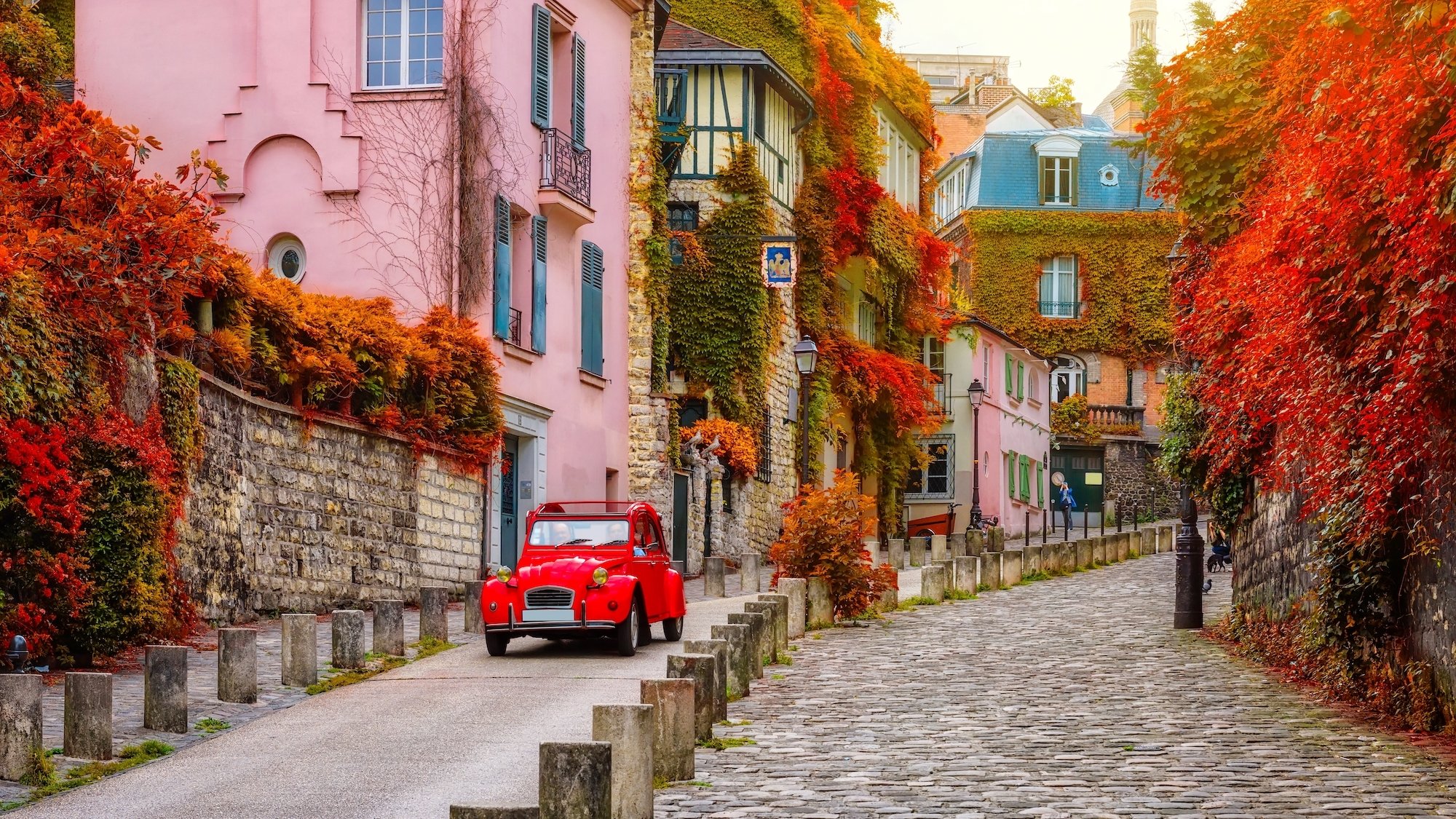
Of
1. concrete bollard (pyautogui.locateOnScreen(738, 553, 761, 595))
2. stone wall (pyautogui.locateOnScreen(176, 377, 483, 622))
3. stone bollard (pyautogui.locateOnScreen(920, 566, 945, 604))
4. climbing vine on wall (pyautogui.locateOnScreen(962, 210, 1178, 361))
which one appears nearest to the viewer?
stone wall (pyautogui.locateOnScreen(176, 377, 483, 622))

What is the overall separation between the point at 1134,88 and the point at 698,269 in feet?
139

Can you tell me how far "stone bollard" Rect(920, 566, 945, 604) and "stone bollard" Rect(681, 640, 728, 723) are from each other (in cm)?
1300

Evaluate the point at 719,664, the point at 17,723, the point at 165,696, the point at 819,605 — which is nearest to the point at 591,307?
the point at 819,605

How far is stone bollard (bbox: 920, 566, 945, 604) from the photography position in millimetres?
27141

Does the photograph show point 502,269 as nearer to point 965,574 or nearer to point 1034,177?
point 965,574

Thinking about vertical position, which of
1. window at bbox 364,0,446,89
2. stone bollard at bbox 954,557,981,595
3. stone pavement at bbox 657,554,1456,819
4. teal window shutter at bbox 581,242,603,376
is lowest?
stone pavement at bbox 657,554,1456,819

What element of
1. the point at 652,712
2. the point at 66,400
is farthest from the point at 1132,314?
the point at 652,712

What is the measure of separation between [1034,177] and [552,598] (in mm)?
46404

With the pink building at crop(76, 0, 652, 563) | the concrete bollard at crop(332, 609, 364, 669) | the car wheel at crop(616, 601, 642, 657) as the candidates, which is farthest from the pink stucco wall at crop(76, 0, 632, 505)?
the concrete bollard at crop(332, 609, 364, 669)

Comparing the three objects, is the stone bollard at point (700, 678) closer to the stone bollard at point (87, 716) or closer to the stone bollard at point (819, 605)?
the stone bollard at point (87, 716)

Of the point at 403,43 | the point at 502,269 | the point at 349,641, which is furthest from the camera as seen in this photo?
the point at 502,269

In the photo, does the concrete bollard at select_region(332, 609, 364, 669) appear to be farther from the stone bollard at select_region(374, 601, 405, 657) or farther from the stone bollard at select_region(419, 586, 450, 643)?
the stone bollard at select_region(419, 586, 450, 643)

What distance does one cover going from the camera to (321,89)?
85.9ft

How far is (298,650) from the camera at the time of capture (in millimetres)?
15703
